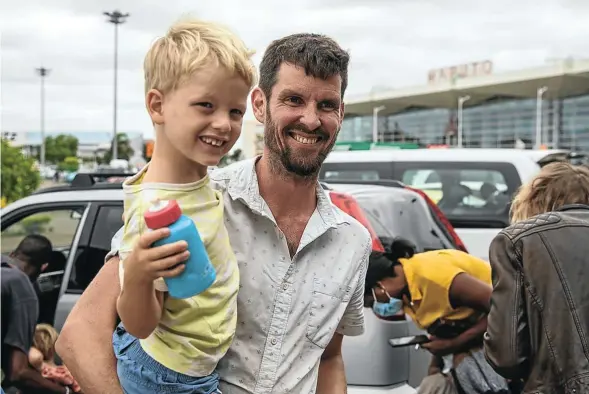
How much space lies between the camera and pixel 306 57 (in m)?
2.21

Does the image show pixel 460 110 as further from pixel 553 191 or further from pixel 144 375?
pixel 144 375

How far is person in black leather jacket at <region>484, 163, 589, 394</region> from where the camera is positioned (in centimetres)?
287

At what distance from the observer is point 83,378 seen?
6.26 feet

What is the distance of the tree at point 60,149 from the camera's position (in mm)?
99250

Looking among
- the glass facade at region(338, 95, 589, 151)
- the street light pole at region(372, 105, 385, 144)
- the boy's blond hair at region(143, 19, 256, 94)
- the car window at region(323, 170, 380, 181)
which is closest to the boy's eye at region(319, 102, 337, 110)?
the boy's blond hair at region(143, 19, 256, 94)

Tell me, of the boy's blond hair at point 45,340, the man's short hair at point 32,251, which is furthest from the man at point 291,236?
the man's short hair at point 32,251

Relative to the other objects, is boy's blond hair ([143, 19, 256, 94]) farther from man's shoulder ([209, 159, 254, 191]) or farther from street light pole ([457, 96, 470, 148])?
street light pole ([457, 96, 470, 148])

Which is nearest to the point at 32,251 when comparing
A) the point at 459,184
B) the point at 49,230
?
the point at 49,230

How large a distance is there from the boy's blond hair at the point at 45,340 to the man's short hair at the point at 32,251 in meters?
0.57

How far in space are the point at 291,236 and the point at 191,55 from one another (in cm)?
76

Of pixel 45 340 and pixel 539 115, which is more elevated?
pixel 539 115

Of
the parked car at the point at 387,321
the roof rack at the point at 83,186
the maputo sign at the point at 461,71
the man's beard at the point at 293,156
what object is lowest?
the parked car at the point at 387,321

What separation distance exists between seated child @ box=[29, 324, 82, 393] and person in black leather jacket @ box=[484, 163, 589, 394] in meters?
3.08

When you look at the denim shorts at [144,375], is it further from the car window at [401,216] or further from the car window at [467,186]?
the car window at [467,186]
